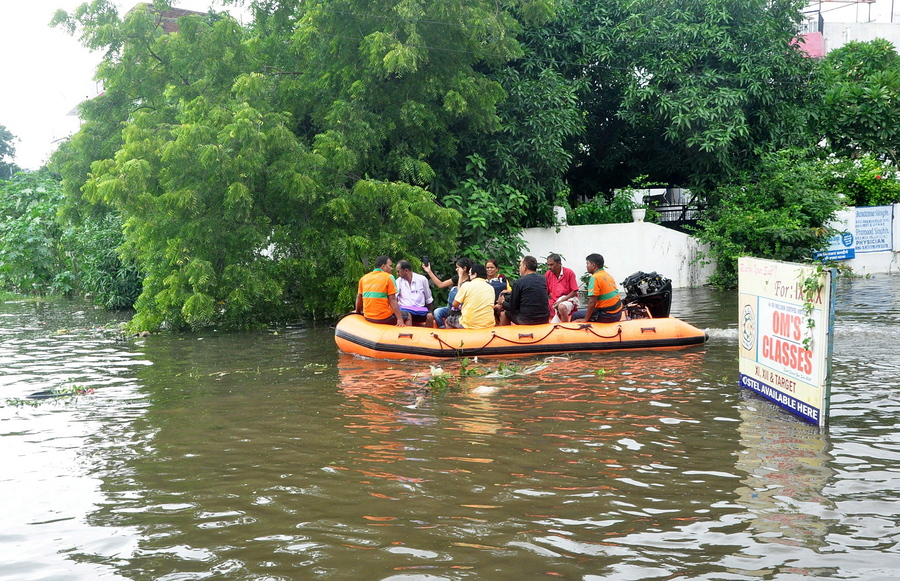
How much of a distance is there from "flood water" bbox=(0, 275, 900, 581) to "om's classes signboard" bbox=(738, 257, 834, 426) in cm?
21

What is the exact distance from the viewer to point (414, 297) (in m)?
12.7

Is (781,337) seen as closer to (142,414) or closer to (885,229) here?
(142,414)

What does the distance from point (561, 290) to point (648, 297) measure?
1.33 m

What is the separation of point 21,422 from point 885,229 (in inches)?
857

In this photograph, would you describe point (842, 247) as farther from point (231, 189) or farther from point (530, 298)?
point (231, 189)

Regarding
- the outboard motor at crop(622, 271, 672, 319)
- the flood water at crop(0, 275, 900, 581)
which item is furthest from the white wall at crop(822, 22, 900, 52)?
the flood water at crop(0, 275, 900, 581)

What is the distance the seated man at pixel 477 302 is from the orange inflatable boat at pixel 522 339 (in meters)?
0.29

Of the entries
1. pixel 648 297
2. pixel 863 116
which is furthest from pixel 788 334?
pixel 863 116

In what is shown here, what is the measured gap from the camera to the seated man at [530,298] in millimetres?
11602

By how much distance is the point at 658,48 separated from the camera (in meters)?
20.4

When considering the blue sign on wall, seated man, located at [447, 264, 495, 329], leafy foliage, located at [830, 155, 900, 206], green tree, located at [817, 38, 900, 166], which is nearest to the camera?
seated man, located at [447, 264, 495, 329]

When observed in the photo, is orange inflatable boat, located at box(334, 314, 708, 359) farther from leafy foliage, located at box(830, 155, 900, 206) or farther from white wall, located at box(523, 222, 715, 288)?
leafy foliage, located at box(830, 155, 900, 206)

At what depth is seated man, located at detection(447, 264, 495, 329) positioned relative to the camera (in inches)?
455

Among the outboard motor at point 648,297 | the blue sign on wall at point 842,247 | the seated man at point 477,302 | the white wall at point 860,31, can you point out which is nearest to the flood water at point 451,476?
the seated man at point 477,302
